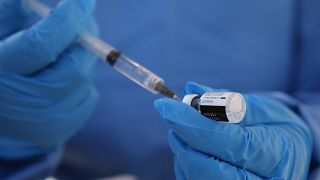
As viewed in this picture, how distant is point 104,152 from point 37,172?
0.27 m

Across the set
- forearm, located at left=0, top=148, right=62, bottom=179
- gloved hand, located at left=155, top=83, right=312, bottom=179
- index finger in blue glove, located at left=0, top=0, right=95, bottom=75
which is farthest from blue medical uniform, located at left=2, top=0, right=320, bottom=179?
gloved hand, located at left=155, top=83, right=312, bottom=179

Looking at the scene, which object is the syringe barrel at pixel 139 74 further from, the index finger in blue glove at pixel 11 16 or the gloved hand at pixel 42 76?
the index finger in blue glove at pixel 11 16

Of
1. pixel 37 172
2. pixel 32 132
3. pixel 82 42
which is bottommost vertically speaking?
pixel 37 172

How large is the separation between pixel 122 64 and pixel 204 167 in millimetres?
333

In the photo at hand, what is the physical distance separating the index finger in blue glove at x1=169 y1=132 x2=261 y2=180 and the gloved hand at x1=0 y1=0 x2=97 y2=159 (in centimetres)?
40

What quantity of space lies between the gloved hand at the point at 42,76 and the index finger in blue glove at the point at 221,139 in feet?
1.23

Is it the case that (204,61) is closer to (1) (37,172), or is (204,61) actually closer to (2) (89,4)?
(2) (89,4)

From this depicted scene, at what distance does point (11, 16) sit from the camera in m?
0.98

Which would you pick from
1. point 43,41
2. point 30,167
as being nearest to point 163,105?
point 43,41

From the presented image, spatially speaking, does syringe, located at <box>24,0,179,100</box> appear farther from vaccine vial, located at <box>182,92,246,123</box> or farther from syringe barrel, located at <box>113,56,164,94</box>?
vaccine vial, located at <box>182,92,246,123</box>

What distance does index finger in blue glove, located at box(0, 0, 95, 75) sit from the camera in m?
0.84

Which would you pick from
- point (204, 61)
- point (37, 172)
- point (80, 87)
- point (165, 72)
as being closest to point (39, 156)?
point (37, 172)

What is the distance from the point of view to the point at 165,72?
3.97 feet

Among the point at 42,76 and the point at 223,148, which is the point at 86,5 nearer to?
the point at 42,76
